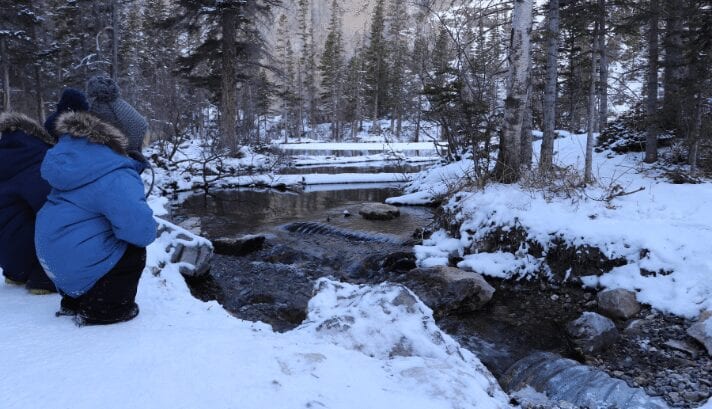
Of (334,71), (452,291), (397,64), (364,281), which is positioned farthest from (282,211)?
(334,71)

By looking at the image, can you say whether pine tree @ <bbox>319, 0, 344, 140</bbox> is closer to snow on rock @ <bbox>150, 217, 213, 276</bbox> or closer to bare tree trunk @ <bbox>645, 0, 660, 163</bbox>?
bare tree trunk @ <bbox>645, 0, 660, 163</bbox>

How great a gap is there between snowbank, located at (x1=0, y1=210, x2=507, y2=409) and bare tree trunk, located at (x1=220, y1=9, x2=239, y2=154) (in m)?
16.3

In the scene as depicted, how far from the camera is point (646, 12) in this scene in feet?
39.4

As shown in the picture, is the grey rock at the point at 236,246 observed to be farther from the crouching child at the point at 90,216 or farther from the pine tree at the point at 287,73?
the pine tree at the point at 287,73

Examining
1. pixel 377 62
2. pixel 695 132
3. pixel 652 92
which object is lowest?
pixel 695 132

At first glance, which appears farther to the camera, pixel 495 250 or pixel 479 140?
pixel 479 140

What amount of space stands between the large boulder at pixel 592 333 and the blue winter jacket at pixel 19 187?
5.16 metres

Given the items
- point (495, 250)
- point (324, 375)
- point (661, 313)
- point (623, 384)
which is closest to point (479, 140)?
point (495, 250)

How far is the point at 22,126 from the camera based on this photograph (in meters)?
3.29

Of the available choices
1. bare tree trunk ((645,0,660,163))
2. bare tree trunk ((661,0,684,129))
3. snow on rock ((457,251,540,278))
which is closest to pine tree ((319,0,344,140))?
bare tree trunk ((645,0,660,163))

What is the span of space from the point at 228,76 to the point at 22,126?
16.3 m

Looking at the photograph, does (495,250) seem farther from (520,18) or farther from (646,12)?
(646,12)

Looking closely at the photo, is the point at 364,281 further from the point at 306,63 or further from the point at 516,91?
the point at 306,63

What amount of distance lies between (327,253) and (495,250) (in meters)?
3.18
